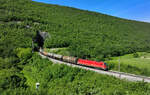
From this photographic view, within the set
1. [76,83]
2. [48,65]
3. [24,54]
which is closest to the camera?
[76,83]

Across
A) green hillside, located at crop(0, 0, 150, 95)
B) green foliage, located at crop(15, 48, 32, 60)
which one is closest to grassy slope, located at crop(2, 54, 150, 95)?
green hillside, located at crop(0, 0, 150, 95)

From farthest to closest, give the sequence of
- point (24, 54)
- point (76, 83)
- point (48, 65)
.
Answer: point (24, 54), point (48, 65), point (76, 83)

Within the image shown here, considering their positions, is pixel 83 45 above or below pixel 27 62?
above

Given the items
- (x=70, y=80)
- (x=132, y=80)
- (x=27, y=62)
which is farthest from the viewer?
(x=27, y=62)

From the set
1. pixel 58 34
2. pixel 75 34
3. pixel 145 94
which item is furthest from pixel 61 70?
pixel 75 34

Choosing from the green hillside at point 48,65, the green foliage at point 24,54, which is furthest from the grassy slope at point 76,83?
the green foliage at point 24,54

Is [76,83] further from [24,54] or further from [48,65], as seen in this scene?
[24,54]

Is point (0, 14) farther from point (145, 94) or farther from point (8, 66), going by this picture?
point (145, 94)

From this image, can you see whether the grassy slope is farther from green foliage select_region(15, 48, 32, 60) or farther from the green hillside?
green foliage select_region(15, 48, 32, 60)

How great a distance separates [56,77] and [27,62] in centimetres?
1723

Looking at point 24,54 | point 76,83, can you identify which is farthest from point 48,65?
point 24,54

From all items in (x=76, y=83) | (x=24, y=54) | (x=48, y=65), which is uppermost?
(x=24, y=54)

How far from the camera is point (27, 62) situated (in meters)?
37.2

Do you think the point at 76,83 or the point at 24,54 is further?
the point at 24,54
